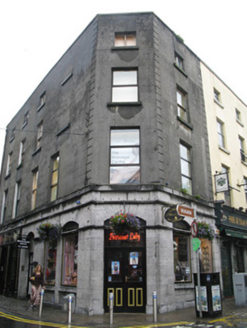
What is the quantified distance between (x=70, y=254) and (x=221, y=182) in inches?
348

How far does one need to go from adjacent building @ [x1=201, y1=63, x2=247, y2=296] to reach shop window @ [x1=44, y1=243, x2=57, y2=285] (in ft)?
28.2

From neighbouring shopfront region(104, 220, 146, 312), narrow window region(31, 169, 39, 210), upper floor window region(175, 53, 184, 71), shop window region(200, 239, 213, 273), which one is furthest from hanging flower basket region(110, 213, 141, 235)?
upper floor window region(175, 53, 184, 71)

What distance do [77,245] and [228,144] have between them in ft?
40.5

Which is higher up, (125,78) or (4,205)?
(125,78)

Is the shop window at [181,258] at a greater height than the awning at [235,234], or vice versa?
the awning at [235,234]

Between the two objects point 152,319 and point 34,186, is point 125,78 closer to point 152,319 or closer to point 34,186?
point 34,186

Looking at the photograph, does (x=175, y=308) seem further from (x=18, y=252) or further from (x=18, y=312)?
(x=18, y=252)

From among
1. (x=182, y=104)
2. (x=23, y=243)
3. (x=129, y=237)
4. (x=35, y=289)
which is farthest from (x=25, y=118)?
(x=129, y=237)

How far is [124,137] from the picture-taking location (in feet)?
46.7

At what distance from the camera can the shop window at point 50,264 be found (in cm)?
1505

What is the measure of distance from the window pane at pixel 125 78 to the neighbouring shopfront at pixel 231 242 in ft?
25.9

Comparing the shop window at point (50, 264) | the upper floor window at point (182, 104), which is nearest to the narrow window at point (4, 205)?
the shop window at point (50, 264)

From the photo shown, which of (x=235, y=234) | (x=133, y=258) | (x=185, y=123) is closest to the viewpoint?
(x=133, y=258)

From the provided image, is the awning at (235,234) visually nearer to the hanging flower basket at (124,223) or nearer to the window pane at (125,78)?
the hanging flower basket at (124,223)
